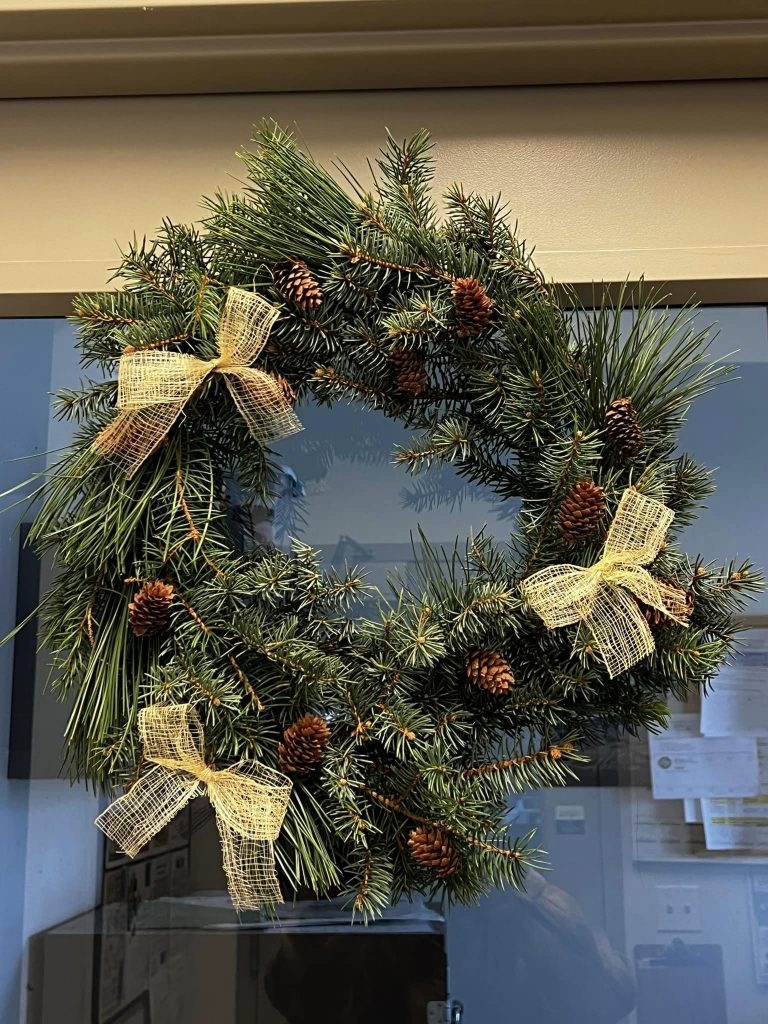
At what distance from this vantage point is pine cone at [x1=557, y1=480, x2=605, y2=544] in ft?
2.37

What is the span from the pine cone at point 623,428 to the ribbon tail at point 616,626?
12 centimetres

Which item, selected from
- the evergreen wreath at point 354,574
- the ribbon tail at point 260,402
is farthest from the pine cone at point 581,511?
the ribbon tail at point 260,402

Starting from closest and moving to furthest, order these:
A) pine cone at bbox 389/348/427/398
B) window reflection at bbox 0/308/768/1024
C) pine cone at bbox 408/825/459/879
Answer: pine cone at bbox 408/825/459/879 < pine cone at bbox 389/348/427/398 < window reflection at bbox 0/308/768/1024

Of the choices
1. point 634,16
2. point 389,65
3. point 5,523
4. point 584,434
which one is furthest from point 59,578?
point 634,16

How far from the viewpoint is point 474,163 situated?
0.98m

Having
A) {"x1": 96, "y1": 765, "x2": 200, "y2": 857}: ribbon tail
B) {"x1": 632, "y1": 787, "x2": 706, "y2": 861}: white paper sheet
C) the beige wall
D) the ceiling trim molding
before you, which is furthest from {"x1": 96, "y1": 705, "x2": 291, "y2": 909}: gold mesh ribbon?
the ceiling trim molding

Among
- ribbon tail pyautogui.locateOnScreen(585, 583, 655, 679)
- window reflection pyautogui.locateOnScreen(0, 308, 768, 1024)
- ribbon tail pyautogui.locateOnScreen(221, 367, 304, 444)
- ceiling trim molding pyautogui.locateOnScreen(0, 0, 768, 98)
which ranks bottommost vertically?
window reflection pyautogui.locateOnScreen(0, 308, 768, 1024)

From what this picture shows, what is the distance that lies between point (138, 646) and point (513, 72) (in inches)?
26.4

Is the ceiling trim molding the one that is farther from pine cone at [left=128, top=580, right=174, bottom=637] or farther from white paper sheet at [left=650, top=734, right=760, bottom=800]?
white paper sheet at [left=650, top=734, right=760, bottom=800]

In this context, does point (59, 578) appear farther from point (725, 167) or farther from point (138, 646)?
point (725, 167)

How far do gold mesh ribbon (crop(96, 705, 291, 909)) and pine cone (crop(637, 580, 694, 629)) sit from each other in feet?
0.98

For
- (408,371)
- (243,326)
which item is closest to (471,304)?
(408,371)

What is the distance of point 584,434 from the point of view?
76 cm

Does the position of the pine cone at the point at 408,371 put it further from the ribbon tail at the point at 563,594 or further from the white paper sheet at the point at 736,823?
the white paper sheet at the point at 736,823
